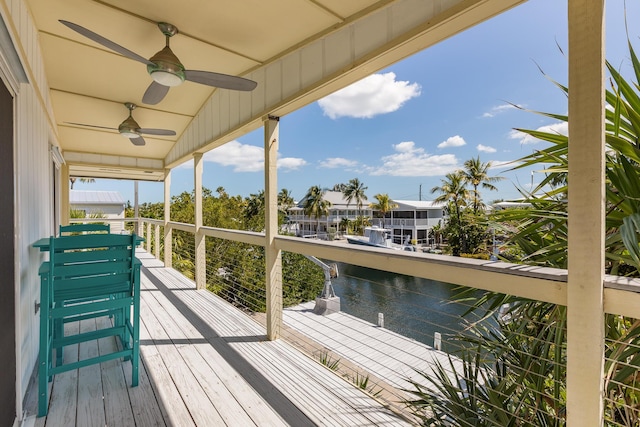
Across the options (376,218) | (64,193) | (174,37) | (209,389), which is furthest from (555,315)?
(376,218)

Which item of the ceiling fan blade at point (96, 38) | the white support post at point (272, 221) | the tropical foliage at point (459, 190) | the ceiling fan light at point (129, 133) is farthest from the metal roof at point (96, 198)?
the tropical foliage at point (459, 190)

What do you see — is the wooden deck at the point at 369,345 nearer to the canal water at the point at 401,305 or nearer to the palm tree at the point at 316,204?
the canal water at the point at 401,305

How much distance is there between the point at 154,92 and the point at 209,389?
2.52 m

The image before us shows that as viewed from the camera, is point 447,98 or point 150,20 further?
point 447,98

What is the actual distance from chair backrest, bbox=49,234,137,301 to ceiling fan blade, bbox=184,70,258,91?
1296mm

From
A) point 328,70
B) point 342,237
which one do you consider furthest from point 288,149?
point 328,70

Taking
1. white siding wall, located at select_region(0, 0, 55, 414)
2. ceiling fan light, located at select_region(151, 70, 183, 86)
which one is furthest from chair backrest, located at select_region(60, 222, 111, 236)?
ceiling fan light, located at select_region(151, 70, 183, 86)

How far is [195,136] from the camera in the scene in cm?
469

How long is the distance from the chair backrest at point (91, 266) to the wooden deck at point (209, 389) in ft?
2.12

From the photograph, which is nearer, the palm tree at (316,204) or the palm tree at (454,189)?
the palm tree at (454,189)

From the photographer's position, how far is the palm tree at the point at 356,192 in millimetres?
37219

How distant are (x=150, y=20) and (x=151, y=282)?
3.94 metres

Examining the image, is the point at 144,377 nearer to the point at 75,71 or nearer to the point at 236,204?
the point at 75,71

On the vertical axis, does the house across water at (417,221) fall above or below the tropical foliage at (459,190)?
below
